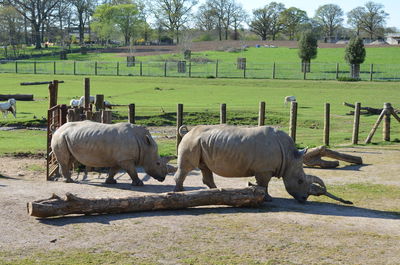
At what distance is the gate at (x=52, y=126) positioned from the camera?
16578mm

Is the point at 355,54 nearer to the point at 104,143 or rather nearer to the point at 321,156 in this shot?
the point at 321,156

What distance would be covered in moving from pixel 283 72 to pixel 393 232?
1992 inches

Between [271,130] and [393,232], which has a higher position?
[271,130]

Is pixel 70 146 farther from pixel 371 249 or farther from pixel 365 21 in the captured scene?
pixel 365 21

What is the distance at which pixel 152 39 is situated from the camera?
393 feet

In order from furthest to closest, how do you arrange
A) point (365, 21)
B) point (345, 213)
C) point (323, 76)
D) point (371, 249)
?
point (365, 21), point (323, 76), point (345, 213), point (371, 249)

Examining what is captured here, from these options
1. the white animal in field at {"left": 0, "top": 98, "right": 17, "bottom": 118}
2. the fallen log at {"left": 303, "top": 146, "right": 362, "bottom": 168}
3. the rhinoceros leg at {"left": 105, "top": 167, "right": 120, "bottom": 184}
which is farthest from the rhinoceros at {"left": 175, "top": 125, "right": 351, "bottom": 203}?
the white animal in field at {"left": 0, "top": 98, "right": 17, "bottom": 118}

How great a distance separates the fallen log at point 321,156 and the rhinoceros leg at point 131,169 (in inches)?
203

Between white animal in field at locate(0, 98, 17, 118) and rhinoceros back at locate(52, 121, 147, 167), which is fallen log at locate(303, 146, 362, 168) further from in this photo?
white animal in field at locate(0, 98, 17, 118)

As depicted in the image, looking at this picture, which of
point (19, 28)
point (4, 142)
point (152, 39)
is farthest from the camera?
point (152, 39)

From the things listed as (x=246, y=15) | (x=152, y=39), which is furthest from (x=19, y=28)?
(x=246, y=15)

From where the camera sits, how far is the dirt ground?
985 centimetres

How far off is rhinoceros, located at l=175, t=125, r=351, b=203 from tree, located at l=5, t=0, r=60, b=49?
89.7m

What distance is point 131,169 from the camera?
49.7ft
